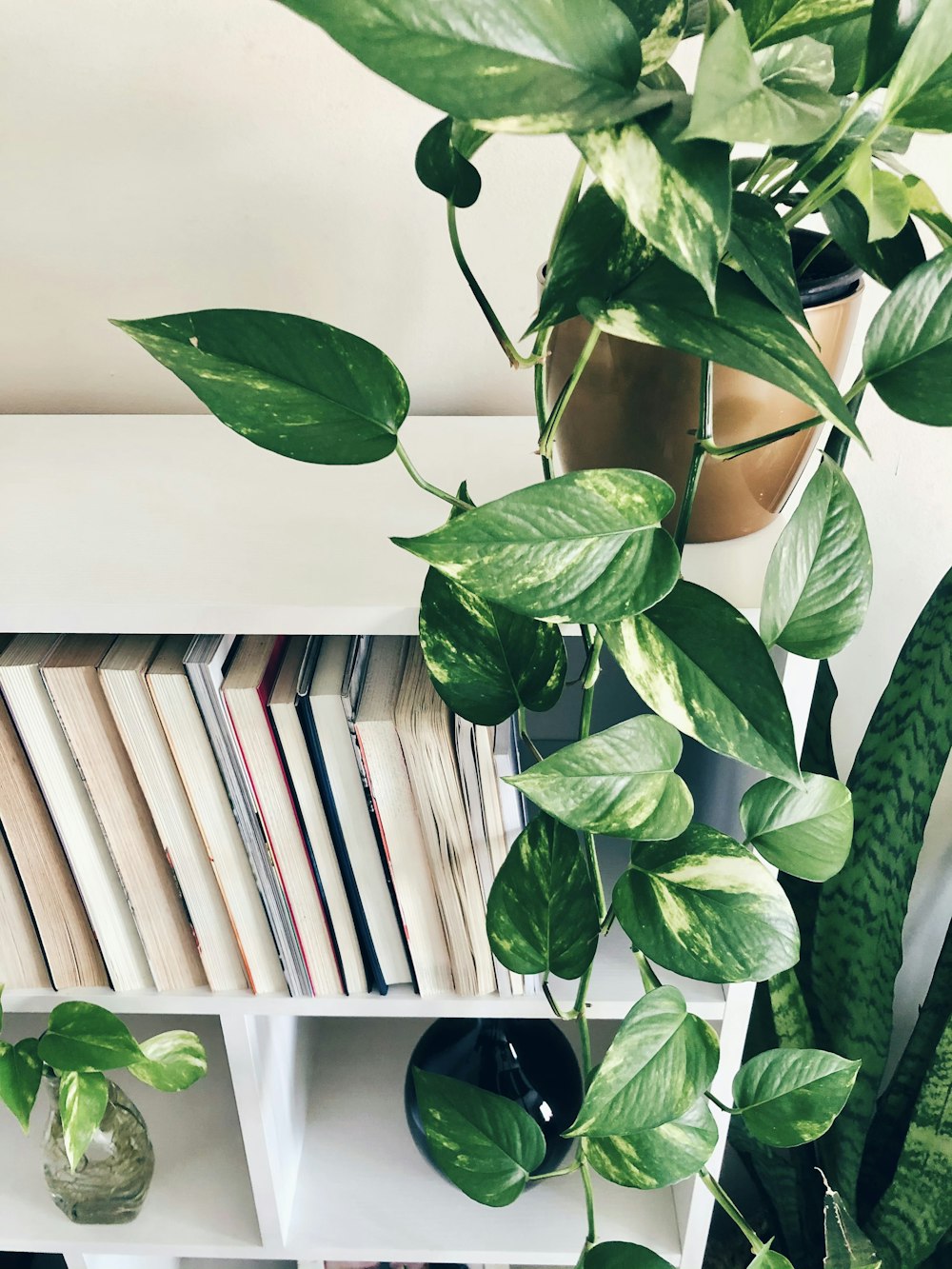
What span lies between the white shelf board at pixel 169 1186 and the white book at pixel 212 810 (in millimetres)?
258

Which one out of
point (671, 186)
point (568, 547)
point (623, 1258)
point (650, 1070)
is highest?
point (671, 186)

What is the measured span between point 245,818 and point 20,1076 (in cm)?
23

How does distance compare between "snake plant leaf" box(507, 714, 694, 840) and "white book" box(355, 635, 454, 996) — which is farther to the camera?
"white book" box(355, 635, 454, 996)

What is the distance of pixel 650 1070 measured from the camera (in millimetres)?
491

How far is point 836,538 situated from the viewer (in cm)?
44

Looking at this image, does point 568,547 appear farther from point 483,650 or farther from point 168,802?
point 168,802

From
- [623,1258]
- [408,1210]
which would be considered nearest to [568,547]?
[623,1258]

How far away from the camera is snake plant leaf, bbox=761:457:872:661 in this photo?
43 cm

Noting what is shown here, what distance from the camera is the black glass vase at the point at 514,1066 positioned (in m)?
0.81

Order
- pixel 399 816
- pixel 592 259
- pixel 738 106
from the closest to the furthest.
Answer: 1. pixel 738 106
2. pixel 592 259
3. pixel 399 816

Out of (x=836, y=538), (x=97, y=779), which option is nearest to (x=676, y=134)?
(x=836, y=538)

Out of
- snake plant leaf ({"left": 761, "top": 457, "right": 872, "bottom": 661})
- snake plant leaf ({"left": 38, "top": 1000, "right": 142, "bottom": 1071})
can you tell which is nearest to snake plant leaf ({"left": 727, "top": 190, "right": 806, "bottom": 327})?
snake plant leaf ({"left": 761, "top": 457, "right": 872, "bottom": 661})

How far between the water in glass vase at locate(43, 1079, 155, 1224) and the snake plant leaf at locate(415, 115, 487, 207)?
2.27 ft

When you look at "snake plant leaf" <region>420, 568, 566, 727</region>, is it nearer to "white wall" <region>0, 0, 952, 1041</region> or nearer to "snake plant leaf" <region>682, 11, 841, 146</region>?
"snake plant leaf" <region>682, 11, 841, 146</region>
